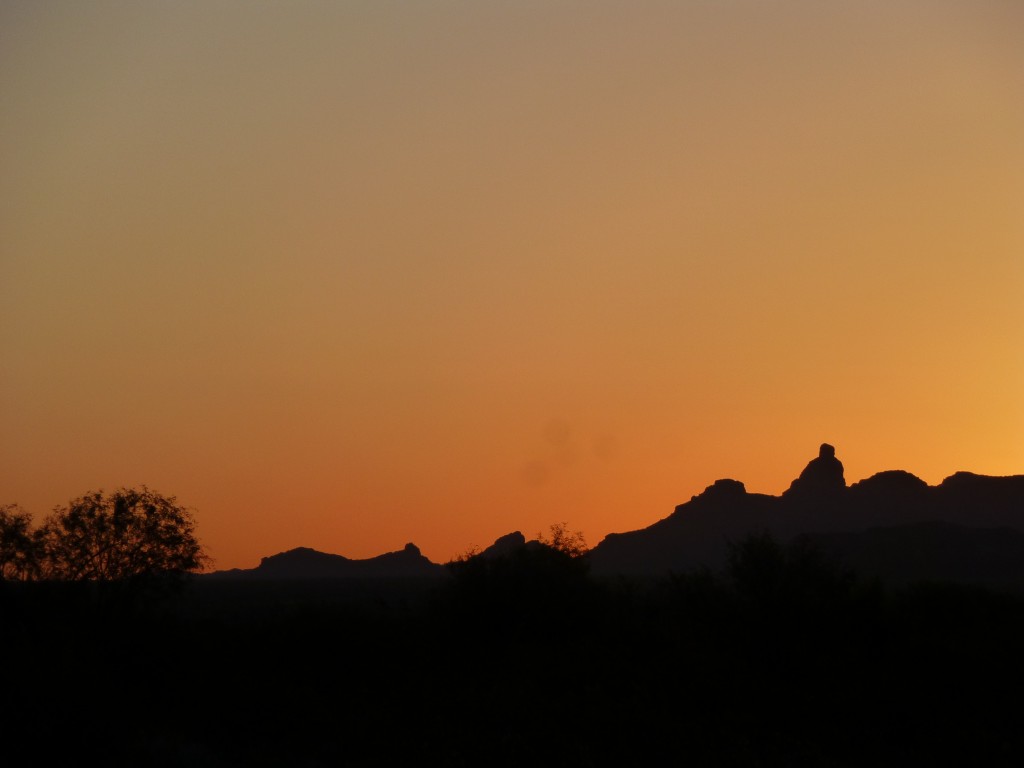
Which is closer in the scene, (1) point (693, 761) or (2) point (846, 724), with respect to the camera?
(1) point (693, 761)

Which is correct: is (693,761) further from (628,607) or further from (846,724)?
(628,607)

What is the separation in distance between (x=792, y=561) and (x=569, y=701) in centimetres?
1521

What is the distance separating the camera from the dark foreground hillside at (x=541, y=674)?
28047 mm

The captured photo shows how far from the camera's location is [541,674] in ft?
113

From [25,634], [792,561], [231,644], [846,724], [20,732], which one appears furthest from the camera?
[792,561]

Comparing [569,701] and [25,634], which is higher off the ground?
[25,634]

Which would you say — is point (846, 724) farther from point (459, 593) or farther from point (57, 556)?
point (57, 556)

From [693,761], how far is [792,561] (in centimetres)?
1793

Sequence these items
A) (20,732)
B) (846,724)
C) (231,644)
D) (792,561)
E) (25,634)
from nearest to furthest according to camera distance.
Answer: (20,732) < (846,724) < (25,634) < (231,644) < (792,561)

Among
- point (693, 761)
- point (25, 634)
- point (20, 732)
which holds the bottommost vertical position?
point (693, 761)

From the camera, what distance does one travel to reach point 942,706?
3173 cm

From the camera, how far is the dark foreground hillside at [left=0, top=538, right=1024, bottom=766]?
92.0ft

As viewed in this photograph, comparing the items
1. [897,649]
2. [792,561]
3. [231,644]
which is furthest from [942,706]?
[231,644]

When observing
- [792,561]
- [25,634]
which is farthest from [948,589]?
[25,634]
